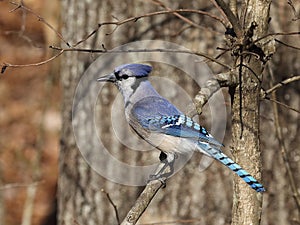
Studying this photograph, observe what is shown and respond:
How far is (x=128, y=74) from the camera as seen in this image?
9.89ft

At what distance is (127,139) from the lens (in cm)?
427

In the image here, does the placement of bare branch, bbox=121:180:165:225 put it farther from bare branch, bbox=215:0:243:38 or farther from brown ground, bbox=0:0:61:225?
brown ground, bbox=0:0:61:225

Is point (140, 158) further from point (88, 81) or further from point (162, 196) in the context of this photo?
point (88, 81)

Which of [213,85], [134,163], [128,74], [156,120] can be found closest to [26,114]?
[134,163]

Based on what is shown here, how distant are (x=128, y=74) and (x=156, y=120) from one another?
11.7 inches

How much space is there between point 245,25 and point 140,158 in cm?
188

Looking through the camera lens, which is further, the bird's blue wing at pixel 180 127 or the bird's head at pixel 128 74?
the bird's head at pixel 128 74

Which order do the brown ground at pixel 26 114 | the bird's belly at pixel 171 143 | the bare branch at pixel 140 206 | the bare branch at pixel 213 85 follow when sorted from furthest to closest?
the brown ground at pixel 26 114 → the bird's belly at pixel 171 143 → the bare branch at pixel 213 85 → the bare branch at pixel 140 206

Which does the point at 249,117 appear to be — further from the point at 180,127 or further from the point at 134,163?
the point at 134,163

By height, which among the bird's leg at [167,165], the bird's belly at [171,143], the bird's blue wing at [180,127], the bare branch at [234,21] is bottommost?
the bird's leg at [167,165]

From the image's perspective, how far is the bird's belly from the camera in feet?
10.1

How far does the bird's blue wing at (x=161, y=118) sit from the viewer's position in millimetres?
2976

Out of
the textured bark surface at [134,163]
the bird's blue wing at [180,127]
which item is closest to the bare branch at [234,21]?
the bird's blue wing at [180,127]

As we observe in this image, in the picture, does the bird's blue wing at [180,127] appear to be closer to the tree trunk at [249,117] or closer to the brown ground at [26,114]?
the tree trunk at [249,117]
